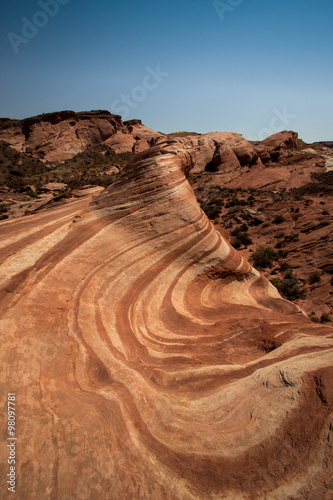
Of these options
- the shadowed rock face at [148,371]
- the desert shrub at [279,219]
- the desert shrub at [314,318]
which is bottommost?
the desert shrub at [314,318]

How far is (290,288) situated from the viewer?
12258 millimetres

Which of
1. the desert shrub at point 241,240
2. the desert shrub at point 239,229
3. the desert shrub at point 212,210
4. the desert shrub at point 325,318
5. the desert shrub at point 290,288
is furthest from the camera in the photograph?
the desert shrub at point 212,210

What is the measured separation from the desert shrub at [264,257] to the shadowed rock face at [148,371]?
7108 mm

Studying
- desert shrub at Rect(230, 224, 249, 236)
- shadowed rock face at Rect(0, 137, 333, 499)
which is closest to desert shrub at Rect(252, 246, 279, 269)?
desert shrub at Rect(230, 224, 249, 236)

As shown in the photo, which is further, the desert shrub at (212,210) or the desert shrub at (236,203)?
the desert shrub at (236,203)

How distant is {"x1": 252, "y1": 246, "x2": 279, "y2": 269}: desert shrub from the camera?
15.1m

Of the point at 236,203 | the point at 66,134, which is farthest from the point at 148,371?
the point at 66,134

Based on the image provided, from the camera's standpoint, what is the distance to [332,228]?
16109mm

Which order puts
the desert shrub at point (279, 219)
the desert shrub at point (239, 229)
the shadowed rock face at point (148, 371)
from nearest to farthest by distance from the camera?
the shadowed rock face at point (148, 371) < the desert shrub at point (239, 229) < the desert shrub at point (279, 219)

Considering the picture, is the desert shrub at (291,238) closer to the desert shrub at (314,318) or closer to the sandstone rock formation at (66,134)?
the desert shrub at (314,318)

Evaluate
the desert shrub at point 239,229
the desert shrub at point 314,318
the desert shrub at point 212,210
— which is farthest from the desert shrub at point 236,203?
the desert shrub at point 314,318

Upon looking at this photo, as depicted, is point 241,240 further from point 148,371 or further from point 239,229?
point 148,371

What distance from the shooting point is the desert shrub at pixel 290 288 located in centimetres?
1190

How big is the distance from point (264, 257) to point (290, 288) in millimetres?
3398
